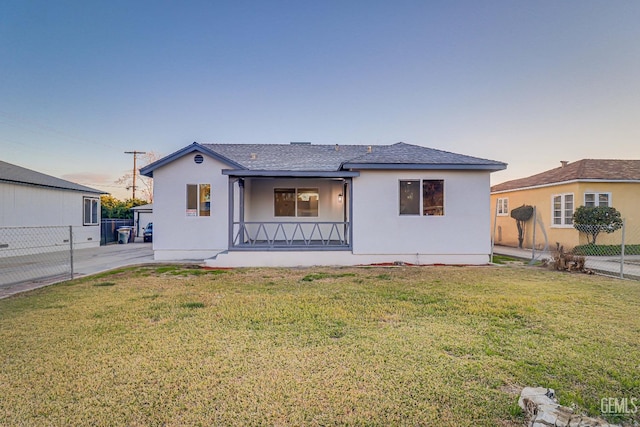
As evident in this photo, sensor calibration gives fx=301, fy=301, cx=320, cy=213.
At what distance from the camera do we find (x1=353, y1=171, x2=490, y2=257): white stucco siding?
34.7 ft

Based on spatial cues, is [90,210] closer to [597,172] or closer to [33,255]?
[33,255]

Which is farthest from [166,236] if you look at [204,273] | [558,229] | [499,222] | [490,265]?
[499,222]

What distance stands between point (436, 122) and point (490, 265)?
8931 millimetres

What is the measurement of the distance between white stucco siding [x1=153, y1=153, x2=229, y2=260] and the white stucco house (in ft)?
0.12

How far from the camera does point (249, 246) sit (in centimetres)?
1058

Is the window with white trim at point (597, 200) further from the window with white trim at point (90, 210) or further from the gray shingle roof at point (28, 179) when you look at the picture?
the window with white trim at point (90, 210)

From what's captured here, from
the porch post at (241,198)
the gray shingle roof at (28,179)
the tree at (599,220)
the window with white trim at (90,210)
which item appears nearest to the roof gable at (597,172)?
the tree at (599,220)

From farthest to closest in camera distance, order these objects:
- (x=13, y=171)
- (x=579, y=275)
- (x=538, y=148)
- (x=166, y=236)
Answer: (x=538, y=148), (x=13, y=171), (x=166, y=236), (x=579, y=275)

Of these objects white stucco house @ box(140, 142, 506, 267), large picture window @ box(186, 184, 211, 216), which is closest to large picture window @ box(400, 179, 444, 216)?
white stucco house @ box(140, 142, 506, 267)

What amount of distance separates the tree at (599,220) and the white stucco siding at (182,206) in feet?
48.7

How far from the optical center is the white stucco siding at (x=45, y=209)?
1274cm

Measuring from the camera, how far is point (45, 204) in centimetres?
1446

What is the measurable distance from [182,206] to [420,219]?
8814mm

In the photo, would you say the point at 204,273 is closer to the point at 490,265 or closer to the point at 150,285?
the point at 150,285
